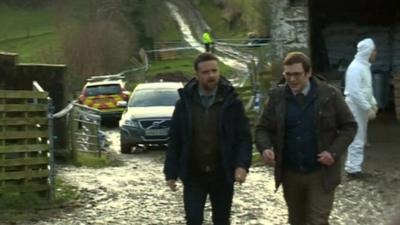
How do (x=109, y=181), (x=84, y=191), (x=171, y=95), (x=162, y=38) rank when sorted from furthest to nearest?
(x=162, y=38) → (x=171, y=95) → (x=109, y=181) → (x=84, y=191)

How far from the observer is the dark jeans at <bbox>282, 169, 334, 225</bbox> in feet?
22.2

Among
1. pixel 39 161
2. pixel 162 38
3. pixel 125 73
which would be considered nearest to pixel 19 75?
pixel 39 161

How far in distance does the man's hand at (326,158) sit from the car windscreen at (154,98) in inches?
551

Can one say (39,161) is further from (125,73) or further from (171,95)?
(125,73)

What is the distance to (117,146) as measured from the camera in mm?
22578

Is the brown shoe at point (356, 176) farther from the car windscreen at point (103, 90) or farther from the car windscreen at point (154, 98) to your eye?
the car windscreen at point (103, 90)

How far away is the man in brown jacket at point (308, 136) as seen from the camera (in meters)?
6.70

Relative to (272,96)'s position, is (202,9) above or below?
above

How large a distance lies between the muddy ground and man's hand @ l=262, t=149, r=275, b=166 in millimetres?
1519

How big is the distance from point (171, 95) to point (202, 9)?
230 ft

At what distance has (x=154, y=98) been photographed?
21.0 meters

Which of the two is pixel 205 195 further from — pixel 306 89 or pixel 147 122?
pixel 147 122

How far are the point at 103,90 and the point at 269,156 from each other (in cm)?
2405

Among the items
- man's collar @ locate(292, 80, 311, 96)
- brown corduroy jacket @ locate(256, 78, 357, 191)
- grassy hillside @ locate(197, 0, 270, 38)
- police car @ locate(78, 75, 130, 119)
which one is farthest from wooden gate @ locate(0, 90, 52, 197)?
grassy hillside @ locate(197, 0, 270, 38)
